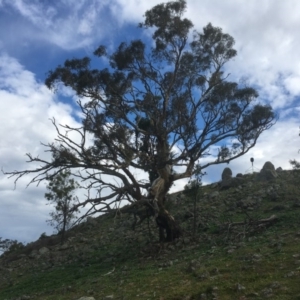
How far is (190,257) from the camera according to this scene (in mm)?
14930

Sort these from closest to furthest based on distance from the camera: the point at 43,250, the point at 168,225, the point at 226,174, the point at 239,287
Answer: the point at 239,287 → the point at 168,225 → the point at 43,250 → the point at 226,174

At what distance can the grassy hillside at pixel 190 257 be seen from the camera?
35.3 ft

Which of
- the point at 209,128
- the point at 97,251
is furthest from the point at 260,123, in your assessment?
the point at 97,251

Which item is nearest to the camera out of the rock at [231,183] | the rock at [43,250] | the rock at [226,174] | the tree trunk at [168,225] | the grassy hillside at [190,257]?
the grassy hillside at [190,257]

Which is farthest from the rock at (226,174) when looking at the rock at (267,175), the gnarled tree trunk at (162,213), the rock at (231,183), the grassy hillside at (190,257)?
the gnarled tree trunk at (162,213)

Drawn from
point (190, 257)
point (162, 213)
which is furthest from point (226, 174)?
point (190, 257)

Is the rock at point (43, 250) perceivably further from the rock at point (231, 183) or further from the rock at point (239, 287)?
the rock at point (239, 287)

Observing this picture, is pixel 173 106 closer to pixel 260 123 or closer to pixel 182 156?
pixel 182 156

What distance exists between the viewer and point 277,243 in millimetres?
13695

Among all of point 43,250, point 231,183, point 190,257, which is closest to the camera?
point 190,257

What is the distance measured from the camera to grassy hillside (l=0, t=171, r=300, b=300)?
424 inches

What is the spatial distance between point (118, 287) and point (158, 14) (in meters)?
14.1

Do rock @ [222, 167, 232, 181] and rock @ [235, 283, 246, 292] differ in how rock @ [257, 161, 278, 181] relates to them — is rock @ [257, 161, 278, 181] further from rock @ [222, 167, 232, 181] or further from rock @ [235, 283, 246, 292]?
rock @ [235, 283, 246, 292]

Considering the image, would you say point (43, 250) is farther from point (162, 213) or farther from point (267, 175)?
point (267, 175)
